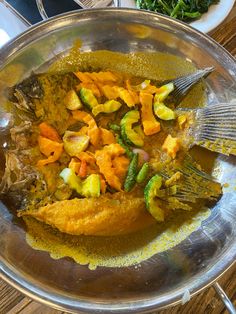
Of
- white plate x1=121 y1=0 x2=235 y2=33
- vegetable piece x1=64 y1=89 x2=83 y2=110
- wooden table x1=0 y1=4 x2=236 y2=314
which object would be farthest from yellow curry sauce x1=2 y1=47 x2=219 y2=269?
white plate x1=121 y1=0 x2=235 y2=33

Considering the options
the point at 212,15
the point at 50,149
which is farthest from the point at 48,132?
the point at 212,15

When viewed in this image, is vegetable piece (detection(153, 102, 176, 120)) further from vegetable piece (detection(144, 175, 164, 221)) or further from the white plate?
the white plate

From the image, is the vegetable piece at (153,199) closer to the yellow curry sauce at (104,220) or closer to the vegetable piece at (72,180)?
the yellow curry sauce at (104,220)

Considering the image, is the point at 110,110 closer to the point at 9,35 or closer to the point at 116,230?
the point at 116,230

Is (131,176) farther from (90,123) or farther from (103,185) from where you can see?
(90,123)

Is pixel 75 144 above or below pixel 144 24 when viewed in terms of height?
below

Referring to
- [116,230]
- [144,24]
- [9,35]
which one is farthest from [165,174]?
[9,35]
